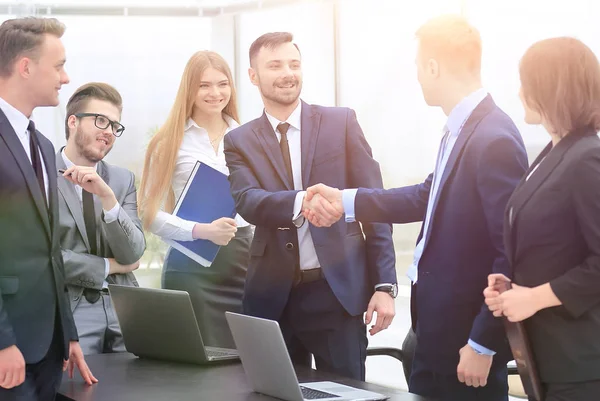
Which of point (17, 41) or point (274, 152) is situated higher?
point (17, 41)

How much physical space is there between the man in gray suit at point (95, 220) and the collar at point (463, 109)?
51.0 inches

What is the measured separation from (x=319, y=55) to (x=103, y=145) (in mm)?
2233

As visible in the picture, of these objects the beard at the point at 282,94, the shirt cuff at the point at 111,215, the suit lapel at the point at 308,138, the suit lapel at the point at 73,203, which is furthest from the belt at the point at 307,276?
the suit lapel at the point at 73,203

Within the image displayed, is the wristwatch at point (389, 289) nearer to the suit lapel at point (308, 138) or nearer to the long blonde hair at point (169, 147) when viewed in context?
the suit lapel at point (308, 138)

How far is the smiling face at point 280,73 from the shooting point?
3.14 m

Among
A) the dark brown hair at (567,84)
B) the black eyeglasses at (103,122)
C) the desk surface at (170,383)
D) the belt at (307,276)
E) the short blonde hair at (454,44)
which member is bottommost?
the desk surface at (170,383)

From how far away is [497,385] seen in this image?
233 centimetres

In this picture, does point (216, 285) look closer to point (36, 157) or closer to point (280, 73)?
point (280, 73)

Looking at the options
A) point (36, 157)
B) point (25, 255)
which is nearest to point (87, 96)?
point (36, 157)

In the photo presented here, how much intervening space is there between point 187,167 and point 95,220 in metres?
0.48

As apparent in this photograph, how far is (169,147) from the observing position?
3.55m

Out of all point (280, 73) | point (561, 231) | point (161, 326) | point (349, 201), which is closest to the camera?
point (561, 231)

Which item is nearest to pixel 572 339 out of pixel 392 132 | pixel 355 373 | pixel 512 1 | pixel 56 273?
pixel 355 373

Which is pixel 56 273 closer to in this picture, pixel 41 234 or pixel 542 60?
pixel 41 234
